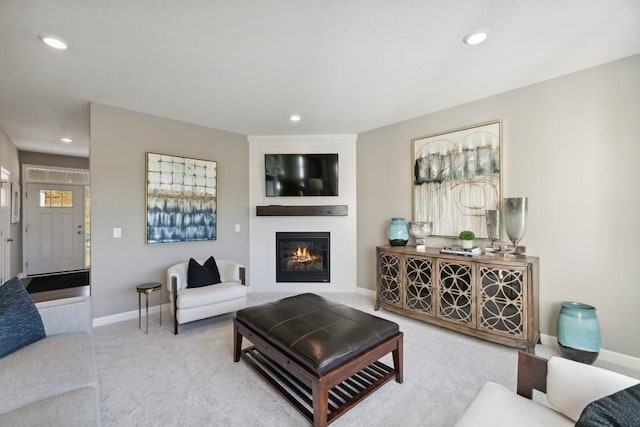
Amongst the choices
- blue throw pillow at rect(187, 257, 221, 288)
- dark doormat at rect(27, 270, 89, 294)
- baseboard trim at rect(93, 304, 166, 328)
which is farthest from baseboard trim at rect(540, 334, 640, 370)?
dark doormat at rect(27, 270, 89, 294)

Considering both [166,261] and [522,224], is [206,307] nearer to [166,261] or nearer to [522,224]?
[166,261]

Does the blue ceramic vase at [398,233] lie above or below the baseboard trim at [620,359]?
above

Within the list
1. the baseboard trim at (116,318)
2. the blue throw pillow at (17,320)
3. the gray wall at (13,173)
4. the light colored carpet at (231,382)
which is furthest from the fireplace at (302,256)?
the gray wall at (13,173)

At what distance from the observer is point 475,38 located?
2.01 metres

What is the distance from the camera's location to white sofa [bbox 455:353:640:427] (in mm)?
1051

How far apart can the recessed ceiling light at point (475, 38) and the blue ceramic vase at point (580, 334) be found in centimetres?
237

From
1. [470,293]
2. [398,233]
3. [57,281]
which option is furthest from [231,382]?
[57,281]

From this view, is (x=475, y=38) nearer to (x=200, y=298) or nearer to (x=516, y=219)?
(x=516, y=219)

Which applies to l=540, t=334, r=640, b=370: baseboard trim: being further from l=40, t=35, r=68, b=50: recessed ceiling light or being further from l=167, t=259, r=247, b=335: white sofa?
l=40, t=35, r=68, b=50: recessed ceiling light

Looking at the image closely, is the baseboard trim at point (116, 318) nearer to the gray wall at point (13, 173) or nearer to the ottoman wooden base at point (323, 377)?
the ottoman wooden base at point (323, 377)

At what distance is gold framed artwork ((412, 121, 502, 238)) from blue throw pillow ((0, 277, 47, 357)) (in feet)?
12.3

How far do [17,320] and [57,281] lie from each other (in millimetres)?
4887

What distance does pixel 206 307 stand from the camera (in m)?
2.93

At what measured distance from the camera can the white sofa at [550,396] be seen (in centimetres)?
105
